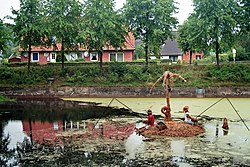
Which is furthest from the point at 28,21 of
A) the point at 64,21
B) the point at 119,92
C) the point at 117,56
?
the point at 117,56

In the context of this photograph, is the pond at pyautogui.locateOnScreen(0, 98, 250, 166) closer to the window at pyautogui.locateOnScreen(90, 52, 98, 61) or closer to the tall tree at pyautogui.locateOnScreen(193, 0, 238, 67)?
the tall tree at pyautogui.locateOnScreen(193, 0, 238, 67)

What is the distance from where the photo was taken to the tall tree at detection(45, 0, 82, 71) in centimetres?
3388

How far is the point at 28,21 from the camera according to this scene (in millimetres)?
34250

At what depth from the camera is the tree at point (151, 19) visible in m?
33.7

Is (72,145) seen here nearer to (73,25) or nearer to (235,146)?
(235,146)

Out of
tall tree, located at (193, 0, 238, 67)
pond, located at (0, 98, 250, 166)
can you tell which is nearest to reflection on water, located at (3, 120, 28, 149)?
pond, located at (0, 98, 250, 166)

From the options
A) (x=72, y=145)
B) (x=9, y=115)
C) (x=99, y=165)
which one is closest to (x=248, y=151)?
(x=99, y=165)

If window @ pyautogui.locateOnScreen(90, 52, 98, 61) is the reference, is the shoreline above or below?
below

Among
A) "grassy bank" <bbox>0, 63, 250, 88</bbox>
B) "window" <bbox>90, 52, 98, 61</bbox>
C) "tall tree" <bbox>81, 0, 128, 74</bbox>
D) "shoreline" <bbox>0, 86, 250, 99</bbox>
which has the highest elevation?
"tall tree" <bbox>81, 0, 128, 74</bbox>

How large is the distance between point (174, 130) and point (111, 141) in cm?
284

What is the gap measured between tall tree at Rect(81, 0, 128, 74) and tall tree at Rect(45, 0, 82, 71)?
1050mm

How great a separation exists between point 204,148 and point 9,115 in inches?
502

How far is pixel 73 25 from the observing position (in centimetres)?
3447

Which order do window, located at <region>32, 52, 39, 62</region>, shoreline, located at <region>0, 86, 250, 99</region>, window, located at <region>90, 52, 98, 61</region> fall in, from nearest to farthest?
shoreline, located at <region>0, 86, 250, 99</region> → window, located at <region>90, 52, 98, 61</region> → window, located at <region>32, 52, 39, 62</region>
